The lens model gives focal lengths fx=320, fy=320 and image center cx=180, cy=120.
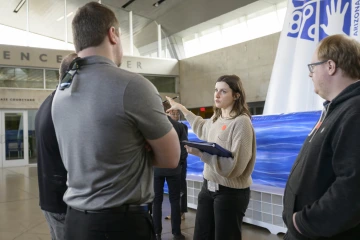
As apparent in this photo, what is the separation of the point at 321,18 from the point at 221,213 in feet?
11.5

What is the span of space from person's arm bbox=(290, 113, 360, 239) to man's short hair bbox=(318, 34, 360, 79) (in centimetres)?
25

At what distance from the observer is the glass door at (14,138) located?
44.7 ft

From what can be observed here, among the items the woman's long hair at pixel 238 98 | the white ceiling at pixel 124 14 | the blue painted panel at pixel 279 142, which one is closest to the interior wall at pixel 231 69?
the white ceiling at pixel 124 14

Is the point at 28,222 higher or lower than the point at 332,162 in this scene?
lower

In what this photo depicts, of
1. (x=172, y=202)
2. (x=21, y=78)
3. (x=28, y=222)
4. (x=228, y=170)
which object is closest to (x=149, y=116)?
(x=228, y=170)

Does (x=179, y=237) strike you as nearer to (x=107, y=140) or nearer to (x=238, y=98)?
(x=238, y=98)

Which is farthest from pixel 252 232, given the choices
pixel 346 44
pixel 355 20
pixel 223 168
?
pixel 346 44

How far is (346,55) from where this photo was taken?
1.37 meters

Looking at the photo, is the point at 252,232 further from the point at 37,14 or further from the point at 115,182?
the point at 37,14

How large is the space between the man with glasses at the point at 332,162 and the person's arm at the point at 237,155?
27.0 inches

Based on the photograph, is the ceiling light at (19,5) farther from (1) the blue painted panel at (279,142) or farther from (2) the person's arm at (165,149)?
(2) the person's arm at (165,149)

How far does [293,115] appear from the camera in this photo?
3.91 m

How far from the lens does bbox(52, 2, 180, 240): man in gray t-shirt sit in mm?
1202

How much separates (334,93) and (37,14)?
1805 centimetres
